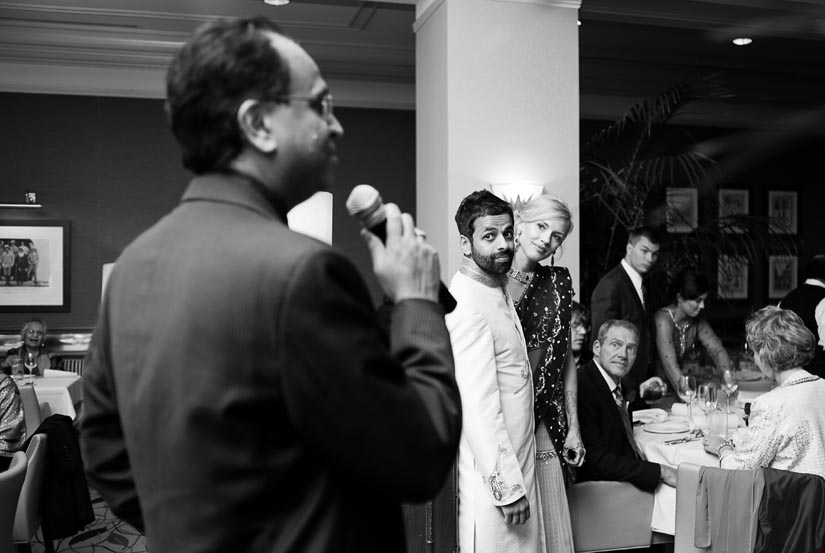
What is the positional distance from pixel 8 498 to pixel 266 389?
2728 millimetres

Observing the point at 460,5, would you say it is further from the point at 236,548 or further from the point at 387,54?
the point at 236,548

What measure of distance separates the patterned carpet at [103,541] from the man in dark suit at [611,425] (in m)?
2.34

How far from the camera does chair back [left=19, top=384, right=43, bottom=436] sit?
17.0 ft

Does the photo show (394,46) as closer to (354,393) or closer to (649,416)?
(649,416)

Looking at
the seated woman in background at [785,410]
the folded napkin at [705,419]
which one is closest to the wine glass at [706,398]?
the folded napkin at [705,419]

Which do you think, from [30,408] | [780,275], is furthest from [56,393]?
[780,275]

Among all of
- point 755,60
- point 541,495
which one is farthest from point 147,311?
point 755,60

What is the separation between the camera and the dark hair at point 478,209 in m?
2.78

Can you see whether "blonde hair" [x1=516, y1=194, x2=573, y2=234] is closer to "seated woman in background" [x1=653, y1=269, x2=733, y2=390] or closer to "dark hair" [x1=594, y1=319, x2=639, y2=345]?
"dark hair" [x1=594, y1=319, x2=639, y2=345]

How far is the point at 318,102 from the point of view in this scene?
1021 mm

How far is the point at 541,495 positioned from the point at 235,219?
7.66ft

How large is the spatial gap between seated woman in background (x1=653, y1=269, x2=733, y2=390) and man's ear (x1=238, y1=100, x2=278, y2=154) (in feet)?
15.5

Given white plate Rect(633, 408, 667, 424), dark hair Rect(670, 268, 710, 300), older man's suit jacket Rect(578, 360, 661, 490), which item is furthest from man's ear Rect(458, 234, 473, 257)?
dark hair Rect(670, 268, 710, 300)

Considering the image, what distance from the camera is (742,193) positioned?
9.70 meters
